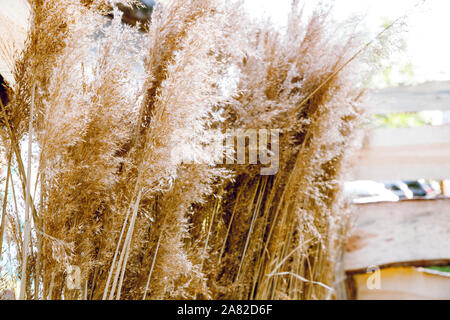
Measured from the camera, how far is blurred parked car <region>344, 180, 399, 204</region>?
1.73 m

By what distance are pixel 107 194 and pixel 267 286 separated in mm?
724

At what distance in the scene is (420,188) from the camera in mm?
1764

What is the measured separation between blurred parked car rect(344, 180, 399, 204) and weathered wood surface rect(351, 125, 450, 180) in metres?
0.04

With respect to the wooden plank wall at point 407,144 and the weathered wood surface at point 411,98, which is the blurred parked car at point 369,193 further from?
the weathered wood surface at point 411,98

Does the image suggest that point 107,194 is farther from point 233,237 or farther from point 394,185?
point 394,185

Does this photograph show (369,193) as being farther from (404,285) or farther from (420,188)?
(404,285)

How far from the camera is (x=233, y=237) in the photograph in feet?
3.69

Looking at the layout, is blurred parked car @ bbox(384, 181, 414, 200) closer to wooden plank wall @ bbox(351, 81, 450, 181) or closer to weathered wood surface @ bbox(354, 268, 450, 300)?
wooden plank wall @ bbox(351, 81, 450, 181)

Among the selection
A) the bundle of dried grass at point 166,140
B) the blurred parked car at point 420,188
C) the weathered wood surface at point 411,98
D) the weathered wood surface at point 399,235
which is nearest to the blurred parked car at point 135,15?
the bundle of dried grass at point 166,140

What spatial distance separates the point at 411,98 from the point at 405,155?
0.99ft

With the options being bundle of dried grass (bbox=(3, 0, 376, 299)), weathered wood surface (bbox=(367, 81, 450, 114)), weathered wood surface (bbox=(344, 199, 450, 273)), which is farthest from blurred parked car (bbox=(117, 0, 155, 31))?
weathered wood surface (bbox=(344, 199, 450, 273))

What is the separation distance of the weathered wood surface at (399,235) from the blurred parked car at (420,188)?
0.06 meters

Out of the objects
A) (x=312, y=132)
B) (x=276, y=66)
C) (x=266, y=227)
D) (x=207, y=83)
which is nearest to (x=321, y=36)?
(x=276, y=66)

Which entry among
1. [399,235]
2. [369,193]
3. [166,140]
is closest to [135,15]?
[166,140]
